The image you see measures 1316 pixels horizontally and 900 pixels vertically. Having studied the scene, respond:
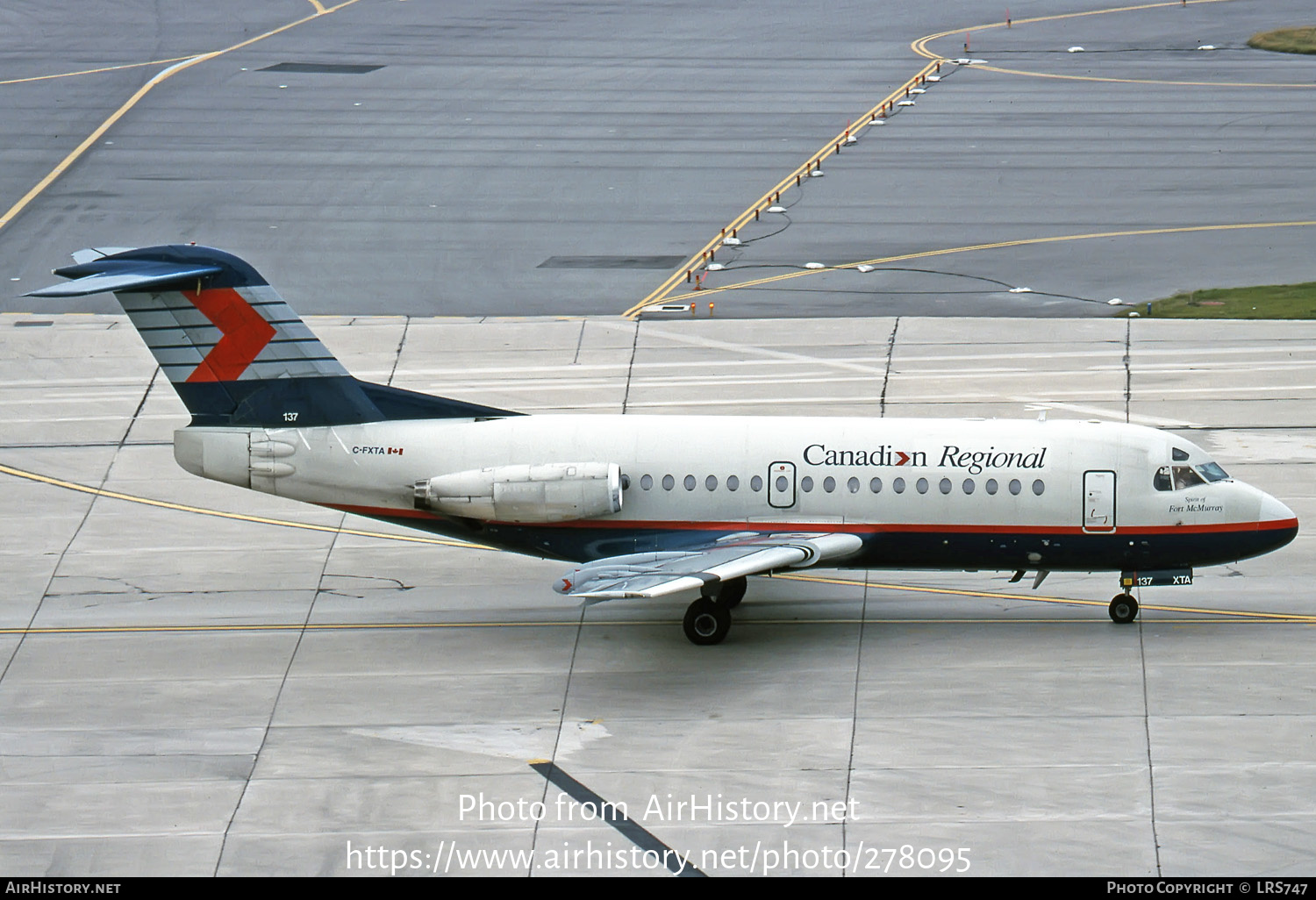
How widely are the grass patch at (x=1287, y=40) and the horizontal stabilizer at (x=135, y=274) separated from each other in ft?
190

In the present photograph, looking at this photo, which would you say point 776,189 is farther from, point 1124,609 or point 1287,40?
point 1287,40

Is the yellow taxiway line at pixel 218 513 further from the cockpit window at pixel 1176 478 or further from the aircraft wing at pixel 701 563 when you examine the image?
the cockpit window at pixel 1176 478

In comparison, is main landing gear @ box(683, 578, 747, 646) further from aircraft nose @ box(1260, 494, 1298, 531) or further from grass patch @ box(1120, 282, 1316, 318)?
grass patch @ box(1120, 282, 1316, 318)

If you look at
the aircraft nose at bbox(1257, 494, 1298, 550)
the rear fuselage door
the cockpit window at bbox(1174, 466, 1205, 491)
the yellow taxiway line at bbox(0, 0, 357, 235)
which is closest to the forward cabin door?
the cockpit window at bbox(1174, 466, 1205, 491)

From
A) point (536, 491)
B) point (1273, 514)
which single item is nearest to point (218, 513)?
point (536, 491)

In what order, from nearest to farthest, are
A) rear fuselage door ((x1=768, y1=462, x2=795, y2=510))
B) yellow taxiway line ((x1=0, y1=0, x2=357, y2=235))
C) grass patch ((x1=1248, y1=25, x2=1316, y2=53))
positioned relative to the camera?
rear fuselage door ((x1=768, y1=462, x2=795, y2=510))
yellow taxiway line ((x1=0, y1=0, x2=357, y2=235))
grass patch ((x1=1248, y1=25, x2=1316, y2=53))

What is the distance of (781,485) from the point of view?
101ft

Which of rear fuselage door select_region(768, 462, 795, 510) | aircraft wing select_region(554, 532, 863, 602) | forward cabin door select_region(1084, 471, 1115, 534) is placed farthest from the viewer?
rear fuselage door select_region(768, 462, 795, 510)

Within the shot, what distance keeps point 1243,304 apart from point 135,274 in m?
30.7

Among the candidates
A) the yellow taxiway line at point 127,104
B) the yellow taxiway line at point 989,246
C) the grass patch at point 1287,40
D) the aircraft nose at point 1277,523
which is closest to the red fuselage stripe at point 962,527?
the aircraft nose at point 1277,523

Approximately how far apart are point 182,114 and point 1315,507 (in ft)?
154

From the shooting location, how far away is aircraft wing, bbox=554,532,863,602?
92.6 feet

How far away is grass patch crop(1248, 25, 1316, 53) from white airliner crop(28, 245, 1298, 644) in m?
50.6
